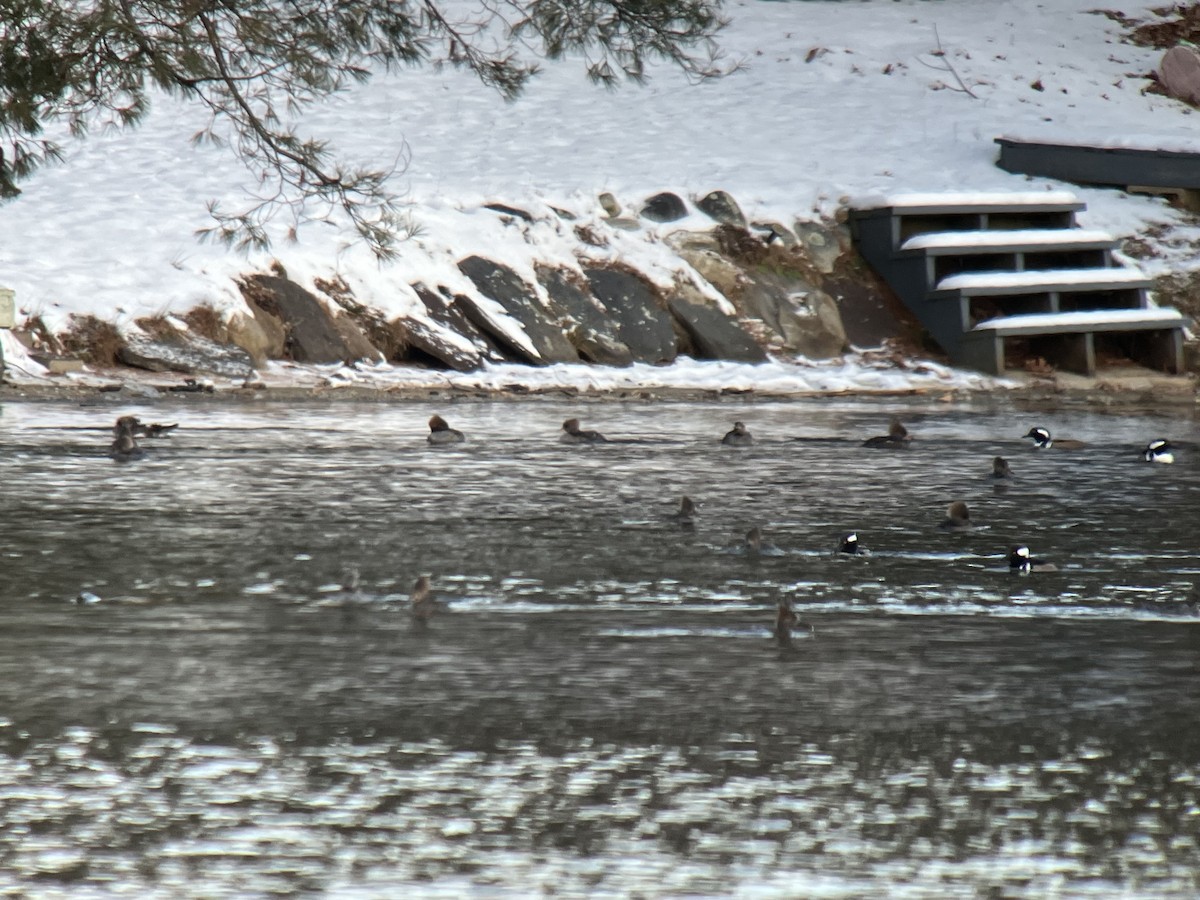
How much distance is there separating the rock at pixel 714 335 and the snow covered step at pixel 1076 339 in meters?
2.44

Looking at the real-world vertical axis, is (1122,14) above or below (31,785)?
above

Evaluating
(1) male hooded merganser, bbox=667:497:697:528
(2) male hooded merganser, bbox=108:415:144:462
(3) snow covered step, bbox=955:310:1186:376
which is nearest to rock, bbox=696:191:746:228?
(3) snow covered step, bbox=955:310:1186:376

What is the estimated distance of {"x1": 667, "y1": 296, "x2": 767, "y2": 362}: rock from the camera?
2045 cm

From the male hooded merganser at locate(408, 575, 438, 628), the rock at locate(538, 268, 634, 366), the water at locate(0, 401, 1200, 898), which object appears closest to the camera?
the water at locate(0, 401, 1200, 898)

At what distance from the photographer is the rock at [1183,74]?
26.5 metres

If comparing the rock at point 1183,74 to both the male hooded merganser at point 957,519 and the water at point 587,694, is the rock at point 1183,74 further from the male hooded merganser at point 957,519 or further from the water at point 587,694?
the male hooded merganser at point 957,519

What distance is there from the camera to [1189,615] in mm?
6699

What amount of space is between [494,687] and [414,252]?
1516 cm

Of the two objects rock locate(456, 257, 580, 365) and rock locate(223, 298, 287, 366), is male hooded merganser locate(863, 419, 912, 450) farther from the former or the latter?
rock locate(223, 298, 287, 366)

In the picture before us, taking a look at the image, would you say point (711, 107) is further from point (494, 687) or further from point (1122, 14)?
point (494, 687)

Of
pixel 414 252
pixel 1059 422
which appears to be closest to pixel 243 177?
pixel 414 252

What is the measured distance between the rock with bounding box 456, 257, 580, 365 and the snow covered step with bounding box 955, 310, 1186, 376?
4594 mm

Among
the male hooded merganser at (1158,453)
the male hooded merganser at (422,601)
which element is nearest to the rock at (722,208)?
the male hooded merganser at (1158,453)

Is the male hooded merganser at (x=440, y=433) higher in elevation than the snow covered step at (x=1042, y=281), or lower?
lower
